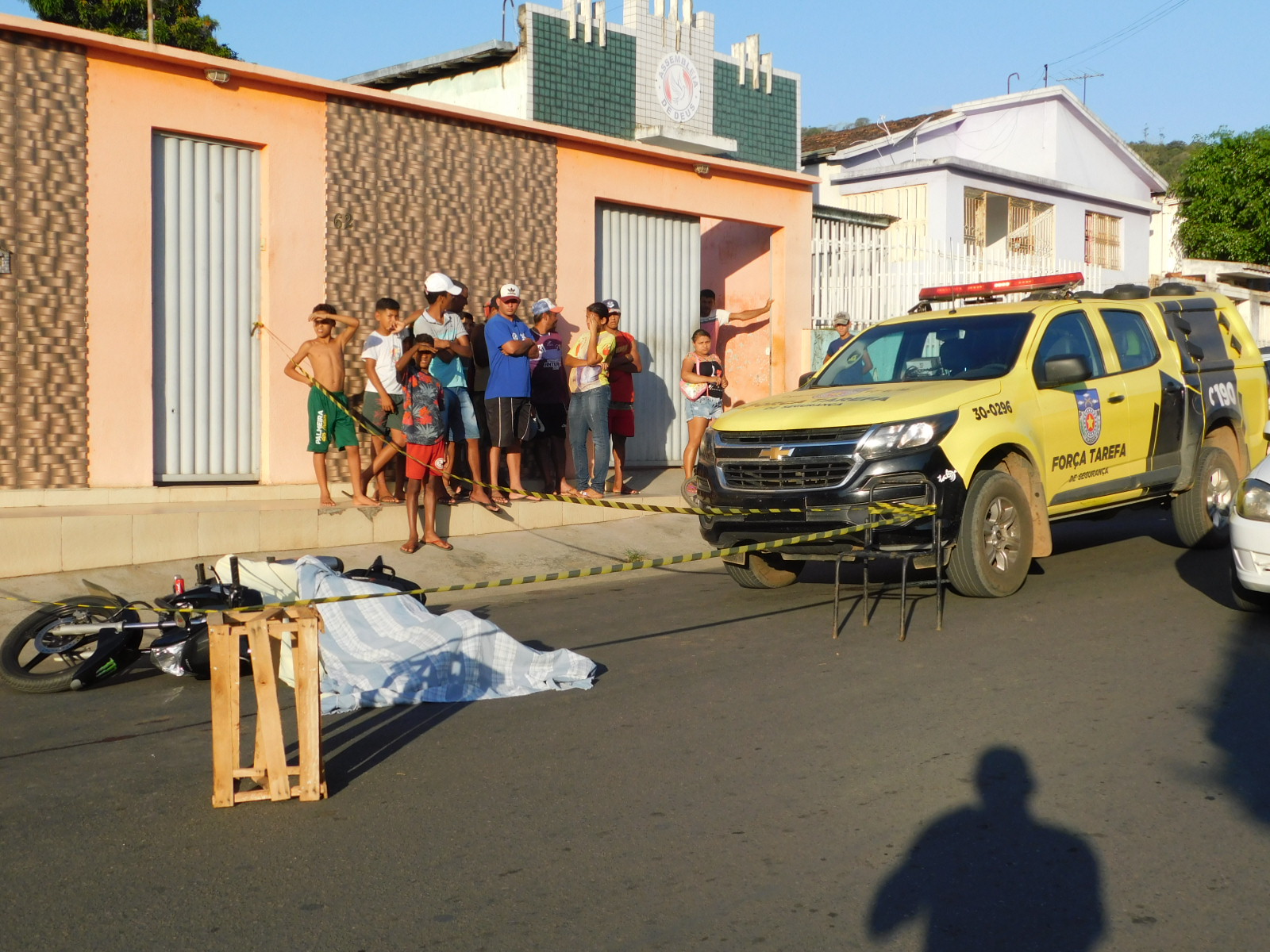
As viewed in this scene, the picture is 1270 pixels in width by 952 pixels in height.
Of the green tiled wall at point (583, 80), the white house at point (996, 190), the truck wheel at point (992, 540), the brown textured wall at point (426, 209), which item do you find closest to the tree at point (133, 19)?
the green tiled wall at point (583, 80)

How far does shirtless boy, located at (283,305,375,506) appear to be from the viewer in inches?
454

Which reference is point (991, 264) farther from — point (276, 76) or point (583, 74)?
point (276, 76)

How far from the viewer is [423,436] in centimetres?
1103

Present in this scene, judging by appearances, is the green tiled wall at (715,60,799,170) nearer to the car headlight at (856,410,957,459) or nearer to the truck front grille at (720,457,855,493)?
the truck front grille at (720,457,855,493)

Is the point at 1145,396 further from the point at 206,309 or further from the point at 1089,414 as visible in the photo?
the point at 206,309

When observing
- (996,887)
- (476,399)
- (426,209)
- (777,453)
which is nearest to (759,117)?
(426,209)

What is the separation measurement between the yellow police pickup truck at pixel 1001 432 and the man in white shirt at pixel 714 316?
593cm

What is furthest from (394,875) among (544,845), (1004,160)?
(1004,160)

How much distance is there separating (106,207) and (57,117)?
796 millimetres

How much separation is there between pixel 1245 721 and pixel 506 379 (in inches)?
309

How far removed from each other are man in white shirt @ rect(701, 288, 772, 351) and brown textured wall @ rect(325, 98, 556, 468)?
10.3ft

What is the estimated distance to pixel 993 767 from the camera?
5.28m

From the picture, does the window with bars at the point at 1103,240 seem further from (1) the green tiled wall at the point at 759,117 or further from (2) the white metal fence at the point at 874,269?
(1) the green tiled wall at the point at 759,117

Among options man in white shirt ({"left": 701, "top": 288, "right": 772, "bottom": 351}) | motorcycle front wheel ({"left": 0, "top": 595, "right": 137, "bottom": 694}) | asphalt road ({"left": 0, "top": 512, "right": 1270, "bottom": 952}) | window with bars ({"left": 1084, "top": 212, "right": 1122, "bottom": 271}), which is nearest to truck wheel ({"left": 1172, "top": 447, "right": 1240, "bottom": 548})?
asphalt road ({"left": 0, "top": 512, "right": 1270, "bottom": 952})
